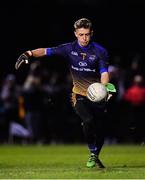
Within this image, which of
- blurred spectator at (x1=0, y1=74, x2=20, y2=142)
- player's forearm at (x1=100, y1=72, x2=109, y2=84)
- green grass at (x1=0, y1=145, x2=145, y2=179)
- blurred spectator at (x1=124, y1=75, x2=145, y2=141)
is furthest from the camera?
blurred spectator at (x1=0, y1=74, x2=20, y2=142)

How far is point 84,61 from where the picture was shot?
16234 mm

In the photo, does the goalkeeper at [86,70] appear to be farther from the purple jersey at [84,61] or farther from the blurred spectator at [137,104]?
the blurred spectator at [137,104]

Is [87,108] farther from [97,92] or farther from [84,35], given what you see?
[84,35]

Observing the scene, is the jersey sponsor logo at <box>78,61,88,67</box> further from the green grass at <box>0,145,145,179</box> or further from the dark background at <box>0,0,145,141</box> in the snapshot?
the dark background at <box>0,0,145,141</box>

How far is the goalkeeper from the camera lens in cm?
1598

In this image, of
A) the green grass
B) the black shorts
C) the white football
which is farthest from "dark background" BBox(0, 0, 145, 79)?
the white football

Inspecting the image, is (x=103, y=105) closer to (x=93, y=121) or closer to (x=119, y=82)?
(x=93, y=121)

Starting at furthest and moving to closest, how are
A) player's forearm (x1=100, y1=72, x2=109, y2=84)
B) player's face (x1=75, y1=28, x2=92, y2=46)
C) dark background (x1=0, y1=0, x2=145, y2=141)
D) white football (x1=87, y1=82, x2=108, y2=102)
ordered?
dark background (x1=0, y1=0, x2=145, y2=141) → player's face (x1=75, y1=28, x2=92, y2=46) → player's forearm (x1=100, y1=72, x2=109, y2=84) → white football (x1=87, y1=82, x2=108, y2=102)

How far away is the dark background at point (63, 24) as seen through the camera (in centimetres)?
3173

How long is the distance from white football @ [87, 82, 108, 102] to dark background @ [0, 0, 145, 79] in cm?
1635

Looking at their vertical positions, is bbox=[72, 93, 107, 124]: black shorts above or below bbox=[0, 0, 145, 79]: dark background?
→ above

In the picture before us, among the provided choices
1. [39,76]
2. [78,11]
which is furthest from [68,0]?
[39,76]

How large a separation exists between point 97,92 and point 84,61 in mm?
1123

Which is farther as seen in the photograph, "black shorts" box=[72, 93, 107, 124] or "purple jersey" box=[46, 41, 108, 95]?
"purple jersey" box=[46, 41, 108, 95]
